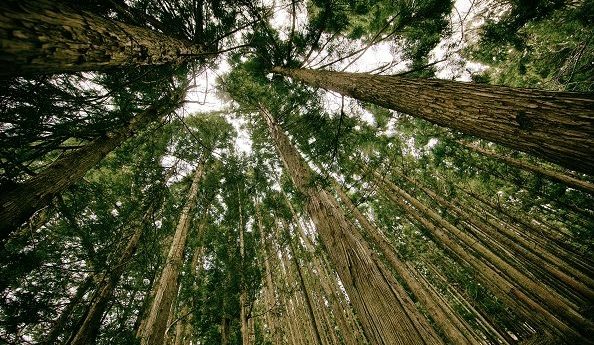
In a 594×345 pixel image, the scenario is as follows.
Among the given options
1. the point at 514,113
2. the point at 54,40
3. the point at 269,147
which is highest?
the point at 269,147

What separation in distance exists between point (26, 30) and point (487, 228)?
9298 mm

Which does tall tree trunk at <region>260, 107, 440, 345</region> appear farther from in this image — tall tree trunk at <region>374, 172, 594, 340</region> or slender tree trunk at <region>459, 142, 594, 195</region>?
slender tree trunk at <region>459, 142, 594, 195</region>

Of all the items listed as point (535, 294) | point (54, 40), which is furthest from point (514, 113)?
point (535, 294)

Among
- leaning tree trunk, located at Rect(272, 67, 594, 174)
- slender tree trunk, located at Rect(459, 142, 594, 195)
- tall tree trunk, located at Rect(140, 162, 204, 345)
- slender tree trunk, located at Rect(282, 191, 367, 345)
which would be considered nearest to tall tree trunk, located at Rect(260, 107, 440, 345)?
leaning tree trunk, located at Rect(272, 67, 594, 174)

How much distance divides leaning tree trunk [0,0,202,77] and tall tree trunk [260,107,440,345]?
7.20 feet

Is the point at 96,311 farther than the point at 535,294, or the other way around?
the point at 535,294

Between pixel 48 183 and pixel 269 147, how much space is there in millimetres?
5197

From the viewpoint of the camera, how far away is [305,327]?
7.65 meters

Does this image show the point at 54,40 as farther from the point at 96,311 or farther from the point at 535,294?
the point at 535,294

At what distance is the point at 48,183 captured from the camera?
127 inches

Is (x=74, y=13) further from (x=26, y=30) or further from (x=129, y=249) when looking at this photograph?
(x=129, y=249)

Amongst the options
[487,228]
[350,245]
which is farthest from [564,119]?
[487,228]

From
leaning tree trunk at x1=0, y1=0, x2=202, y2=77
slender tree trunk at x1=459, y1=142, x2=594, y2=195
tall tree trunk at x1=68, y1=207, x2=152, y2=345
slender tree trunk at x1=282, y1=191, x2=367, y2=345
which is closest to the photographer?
leaning tree trunk at x1=0, y1=0, x2=202, y2=77

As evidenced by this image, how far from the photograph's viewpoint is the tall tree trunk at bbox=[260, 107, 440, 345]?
148cm
